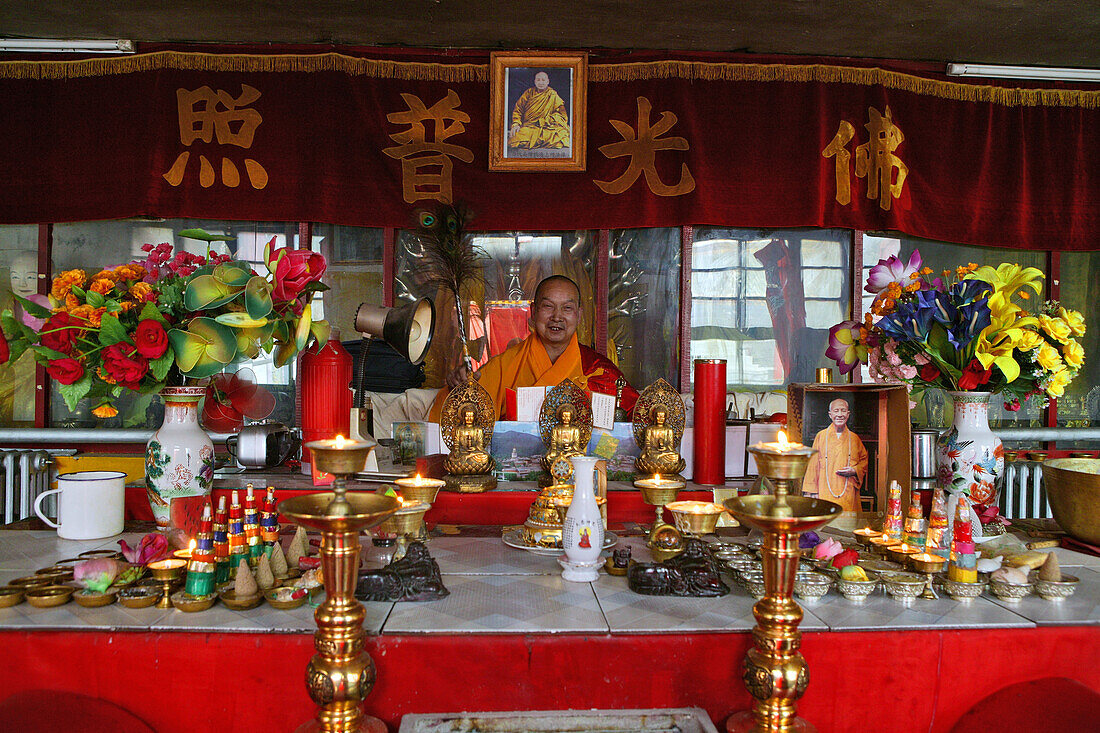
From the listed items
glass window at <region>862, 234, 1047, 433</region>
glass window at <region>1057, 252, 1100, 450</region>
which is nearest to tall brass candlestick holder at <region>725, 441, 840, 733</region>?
glass window at <region>862, 234, 1047, 433</region>

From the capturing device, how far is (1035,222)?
12.5ft

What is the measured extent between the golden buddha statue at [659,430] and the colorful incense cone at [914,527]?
2.05 feet

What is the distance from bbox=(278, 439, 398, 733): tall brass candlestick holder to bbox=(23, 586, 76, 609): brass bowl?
20.6 inches

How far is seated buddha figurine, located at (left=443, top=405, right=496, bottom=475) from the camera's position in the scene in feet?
6.20

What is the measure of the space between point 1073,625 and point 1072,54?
3814 mm

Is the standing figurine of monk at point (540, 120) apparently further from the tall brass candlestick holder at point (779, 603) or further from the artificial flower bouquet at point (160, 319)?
the tall brass candlestick holder at point (779, 603)

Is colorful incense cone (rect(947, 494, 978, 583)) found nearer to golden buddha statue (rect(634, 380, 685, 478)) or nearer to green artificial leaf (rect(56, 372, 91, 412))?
golden buddha statue (rect(634, 380, 685, 478))

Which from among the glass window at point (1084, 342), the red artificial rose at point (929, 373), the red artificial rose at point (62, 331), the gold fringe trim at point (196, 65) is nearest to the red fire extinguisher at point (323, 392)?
the red artificial rose at point (62, 331)

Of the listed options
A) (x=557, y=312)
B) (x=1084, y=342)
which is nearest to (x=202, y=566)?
(x=557, y=312)

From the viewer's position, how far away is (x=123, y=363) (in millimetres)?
1479

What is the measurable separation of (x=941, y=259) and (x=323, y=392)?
11.7ft

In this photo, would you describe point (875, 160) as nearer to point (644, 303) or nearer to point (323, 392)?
point (644, 303)

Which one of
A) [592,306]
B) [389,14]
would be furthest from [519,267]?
[389,14]

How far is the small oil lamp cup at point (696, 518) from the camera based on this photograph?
56.8 inches
